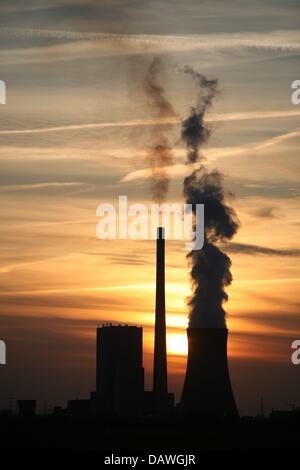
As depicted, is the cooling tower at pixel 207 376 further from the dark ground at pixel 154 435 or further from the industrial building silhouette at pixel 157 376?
the dark ground at pixel 154 435

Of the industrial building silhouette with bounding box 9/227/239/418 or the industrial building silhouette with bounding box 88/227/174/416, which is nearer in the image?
the industrial building silhouette with bounding box 9/227/239/418

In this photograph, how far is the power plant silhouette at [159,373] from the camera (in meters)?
65.0

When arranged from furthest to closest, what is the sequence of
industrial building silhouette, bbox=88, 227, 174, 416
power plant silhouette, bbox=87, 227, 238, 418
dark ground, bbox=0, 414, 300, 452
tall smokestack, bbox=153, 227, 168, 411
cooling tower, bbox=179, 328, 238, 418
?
industrial building silhouette, bbox=88, 227, 174, 416, tall smokestack, bbox=153, 227, 168, 411, dark ground, bbox=0, 414, 300, 452, power plant silhouette, bbox=87, 227, 238, 418, cooling tower, bbox=179, 328, 238, 418

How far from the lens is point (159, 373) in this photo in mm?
79438

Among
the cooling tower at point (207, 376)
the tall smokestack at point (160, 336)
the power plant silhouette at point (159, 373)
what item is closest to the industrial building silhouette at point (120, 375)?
the power plant silhouette at point (159, 373)

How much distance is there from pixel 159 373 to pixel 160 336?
118 inches

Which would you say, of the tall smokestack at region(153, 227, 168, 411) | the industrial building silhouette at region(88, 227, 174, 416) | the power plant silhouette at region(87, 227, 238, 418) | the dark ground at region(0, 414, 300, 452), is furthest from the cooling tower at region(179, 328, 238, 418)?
the industrial building silhouette at region(88, 227, 174, 416)

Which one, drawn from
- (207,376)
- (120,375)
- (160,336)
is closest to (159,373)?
(160,336)

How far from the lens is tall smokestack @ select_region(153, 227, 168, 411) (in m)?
75.4

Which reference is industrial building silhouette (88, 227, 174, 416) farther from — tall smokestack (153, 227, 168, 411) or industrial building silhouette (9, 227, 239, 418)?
tall smokestack (153, 227, 168, 411)

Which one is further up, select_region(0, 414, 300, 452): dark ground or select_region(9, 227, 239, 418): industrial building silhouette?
select_region(9, 227, 239, 418): industrial building silhouette
